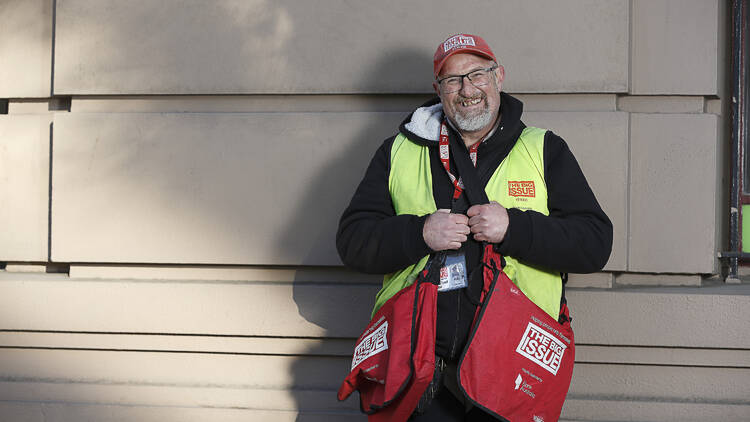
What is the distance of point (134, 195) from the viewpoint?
11.3 ft

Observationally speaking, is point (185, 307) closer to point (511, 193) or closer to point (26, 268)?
point (26, 268)

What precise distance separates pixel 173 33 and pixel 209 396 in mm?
1711

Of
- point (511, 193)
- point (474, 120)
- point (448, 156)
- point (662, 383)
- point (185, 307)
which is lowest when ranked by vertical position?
point (662, 383)

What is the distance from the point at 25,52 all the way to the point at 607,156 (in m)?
2.84

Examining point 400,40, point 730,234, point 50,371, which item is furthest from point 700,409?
point 50,371

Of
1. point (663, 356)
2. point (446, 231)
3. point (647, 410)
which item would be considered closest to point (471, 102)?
point (446, 231)

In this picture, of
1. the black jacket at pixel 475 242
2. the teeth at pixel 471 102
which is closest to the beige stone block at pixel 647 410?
the black jacket at pixel 475 242

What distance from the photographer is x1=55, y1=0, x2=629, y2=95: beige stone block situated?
10.5 feet

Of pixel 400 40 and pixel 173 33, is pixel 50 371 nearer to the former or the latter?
pixel 173 33

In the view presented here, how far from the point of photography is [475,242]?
7.55 feet

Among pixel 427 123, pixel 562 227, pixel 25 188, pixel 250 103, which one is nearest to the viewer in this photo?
pixel 562 227

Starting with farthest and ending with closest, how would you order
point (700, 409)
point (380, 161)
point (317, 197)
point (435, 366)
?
point (317, 197) < point (700, 409) < point (380, 161) < point (435, 366)

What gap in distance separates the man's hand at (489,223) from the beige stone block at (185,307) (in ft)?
3.86

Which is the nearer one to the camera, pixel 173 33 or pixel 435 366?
pixel 435 366
